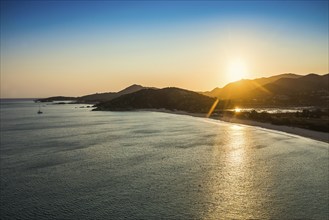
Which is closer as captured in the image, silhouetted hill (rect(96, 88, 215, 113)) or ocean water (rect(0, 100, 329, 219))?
ocean water (rect(0, 100, 329, 219))

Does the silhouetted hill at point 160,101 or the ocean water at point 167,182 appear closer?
the ocean water at point 167,182

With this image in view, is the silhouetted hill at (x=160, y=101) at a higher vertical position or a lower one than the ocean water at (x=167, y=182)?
higher

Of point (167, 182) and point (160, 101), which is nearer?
point (167, 182)

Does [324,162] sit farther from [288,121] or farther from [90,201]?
[288,121]

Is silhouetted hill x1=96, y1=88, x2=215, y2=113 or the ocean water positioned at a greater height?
silhouetted hill x1=96, y1=88, x2=215, y2=113

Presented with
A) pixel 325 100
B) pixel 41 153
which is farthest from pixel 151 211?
pixel 325 100

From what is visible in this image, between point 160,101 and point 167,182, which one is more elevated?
point 160,101

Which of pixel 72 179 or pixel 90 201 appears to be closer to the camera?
pixel 90 201

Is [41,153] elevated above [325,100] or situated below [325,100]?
below
